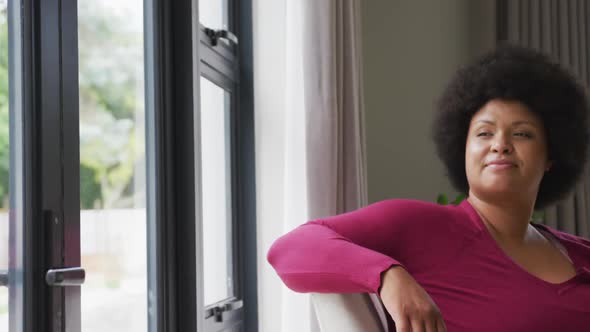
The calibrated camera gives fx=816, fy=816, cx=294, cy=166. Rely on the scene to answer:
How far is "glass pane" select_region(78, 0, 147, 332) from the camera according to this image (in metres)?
1.76

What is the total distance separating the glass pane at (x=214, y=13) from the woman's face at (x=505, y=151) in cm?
104

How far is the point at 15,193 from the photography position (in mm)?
1473

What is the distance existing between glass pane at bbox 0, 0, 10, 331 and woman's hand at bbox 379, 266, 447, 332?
2.24 ft

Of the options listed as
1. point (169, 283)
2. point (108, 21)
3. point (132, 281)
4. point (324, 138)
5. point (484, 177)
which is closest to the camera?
point (484, 177)

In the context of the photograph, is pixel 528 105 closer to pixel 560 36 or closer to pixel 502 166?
pixel 502 166

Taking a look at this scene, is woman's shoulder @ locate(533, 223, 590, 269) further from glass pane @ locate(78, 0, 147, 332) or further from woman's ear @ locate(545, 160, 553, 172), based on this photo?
glass pane @ locate(78, 0, 147, 332)

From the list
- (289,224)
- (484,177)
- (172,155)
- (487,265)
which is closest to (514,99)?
(484,177)

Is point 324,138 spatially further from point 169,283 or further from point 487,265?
point 487,265

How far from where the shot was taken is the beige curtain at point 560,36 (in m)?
4.04

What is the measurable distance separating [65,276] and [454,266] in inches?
29.3

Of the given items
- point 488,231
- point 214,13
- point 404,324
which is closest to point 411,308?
point 404,324

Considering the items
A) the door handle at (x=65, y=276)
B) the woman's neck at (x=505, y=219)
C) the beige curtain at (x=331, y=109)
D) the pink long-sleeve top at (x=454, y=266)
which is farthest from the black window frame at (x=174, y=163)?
the woman's neck at (x=505, y=219)

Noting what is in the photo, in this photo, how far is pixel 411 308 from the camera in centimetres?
122

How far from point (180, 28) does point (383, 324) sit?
1.11 m
